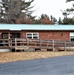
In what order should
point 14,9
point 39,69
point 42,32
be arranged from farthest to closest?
1. point 14,9
2. point 42,32
3. point 39,69

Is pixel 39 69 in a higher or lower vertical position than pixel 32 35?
lower

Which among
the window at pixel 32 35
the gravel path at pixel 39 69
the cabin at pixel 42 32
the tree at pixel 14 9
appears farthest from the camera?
the tree at pixel 14 9

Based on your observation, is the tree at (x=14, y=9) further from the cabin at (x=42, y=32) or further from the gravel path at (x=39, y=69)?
the gravel path at (x=39, y=69)

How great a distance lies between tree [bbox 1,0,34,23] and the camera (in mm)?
65988

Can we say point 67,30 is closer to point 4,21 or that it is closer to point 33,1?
point 4,21

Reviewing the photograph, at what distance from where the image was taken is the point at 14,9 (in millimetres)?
68062

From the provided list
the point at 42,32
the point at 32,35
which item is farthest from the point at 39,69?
the point at 42,32

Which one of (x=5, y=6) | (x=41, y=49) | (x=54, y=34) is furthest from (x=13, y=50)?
(x=5, y=6)

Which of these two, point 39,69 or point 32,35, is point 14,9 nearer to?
point 32,35

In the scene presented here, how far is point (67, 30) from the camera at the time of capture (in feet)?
121

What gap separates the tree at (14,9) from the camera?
216ft

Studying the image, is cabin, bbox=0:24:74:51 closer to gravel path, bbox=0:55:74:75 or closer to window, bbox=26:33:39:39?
window, bbox=26:33:39:39

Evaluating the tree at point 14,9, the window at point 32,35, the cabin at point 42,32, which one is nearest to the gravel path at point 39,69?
the cabin at point 42,32

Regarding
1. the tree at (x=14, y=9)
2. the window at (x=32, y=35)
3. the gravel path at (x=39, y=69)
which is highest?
the tree at (x=14, y=9)
